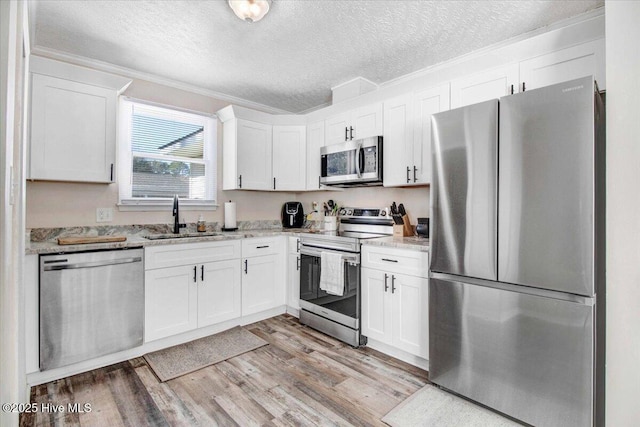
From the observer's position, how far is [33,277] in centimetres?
211

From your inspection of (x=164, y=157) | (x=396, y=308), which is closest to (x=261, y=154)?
(x=164, y=157)

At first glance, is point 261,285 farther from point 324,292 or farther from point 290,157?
point 290,157

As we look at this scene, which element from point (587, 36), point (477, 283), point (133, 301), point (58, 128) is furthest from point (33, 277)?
point (587, 36)

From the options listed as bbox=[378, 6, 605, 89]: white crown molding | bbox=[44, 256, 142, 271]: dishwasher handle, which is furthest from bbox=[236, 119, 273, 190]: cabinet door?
bbox=[378, 6, 605, 89]: white crown molding

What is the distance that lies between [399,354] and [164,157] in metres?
2.93

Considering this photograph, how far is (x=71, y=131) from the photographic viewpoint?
8.28ft

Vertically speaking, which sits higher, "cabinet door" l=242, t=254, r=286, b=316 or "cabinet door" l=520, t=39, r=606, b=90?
"cabinet door" l=520, t=39, r=606, b=90

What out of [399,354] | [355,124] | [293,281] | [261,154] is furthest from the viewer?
[261,154]

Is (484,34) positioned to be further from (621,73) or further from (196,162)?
(196,162)

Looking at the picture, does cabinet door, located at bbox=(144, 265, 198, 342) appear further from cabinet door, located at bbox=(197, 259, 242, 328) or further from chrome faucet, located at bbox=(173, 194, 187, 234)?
chrome faucet, located at bbox=(173, 194, 187, 234)

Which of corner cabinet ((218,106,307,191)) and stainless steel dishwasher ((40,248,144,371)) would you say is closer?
stainless steel dishwasher ((40,248,144,371))

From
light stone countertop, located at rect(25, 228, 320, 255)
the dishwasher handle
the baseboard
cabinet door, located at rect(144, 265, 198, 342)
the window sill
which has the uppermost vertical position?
the window sill

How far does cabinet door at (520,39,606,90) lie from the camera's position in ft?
6.17

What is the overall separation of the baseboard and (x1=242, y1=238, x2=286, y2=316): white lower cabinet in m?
1.18
